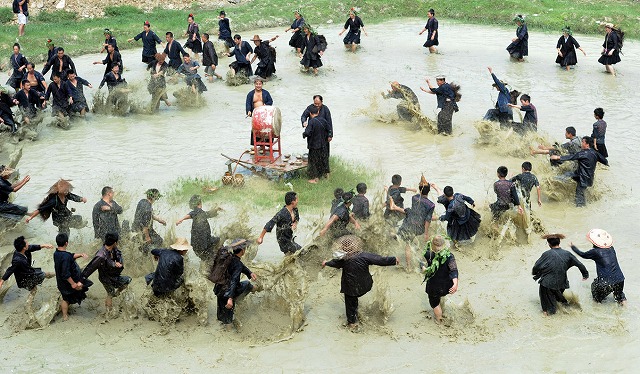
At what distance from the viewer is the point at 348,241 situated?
1008cm

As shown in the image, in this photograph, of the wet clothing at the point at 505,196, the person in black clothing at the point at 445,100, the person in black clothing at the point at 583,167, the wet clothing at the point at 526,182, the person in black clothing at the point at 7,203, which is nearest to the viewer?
the wet clothing at the point at 505,196

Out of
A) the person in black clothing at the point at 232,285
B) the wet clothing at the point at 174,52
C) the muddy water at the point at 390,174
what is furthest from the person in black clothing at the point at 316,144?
the wet clothing at the point at 174,52

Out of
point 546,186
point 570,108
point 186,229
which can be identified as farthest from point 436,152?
point 186,229

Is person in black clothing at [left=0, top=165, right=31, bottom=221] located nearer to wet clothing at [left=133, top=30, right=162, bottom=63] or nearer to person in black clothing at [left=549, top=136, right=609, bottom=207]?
person in black clothing at [left=549, top=136, right=609, bottom=207]

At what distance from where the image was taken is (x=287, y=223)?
1116cm

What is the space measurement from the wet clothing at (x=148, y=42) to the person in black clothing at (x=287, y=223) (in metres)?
12.0

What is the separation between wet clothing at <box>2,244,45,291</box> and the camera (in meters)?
10.2

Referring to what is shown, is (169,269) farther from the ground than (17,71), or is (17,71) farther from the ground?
(17,71)

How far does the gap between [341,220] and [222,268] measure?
221cm

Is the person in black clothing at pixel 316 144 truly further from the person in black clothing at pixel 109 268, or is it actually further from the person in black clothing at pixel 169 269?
the person in black clothing at pixel 109 268

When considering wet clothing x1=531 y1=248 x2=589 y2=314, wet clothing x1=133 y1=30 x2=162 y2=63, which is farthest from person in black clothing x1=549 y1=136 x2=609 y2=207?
wet clothing x1=133 y1=30 x2=162 y2=63

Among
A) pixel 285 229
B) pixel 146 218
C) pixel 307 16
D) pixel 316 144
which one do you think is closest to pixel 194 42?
pixel 307 16

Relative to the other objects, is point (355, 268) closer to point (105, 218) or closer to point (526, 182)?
point (105, 218)

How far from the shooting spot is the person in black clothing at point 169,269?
9.85 m
